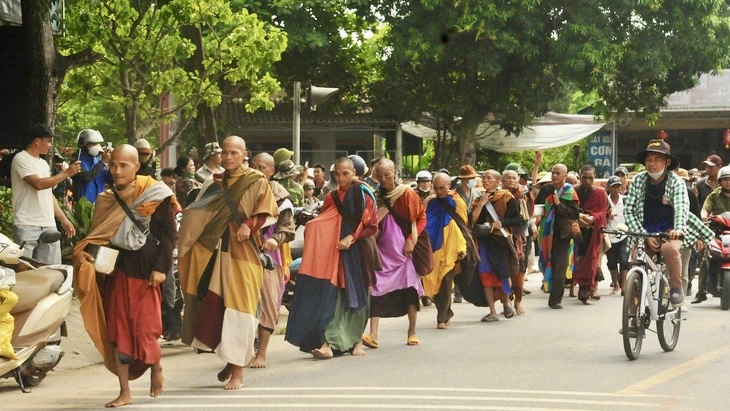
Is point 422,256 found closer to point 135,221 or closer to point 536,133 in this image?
point 135,221

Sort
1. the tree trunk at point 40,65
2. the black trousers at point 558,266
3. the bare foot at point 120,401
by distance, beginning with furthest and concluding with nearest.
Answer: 1. the black trousers at point 558,266
2. the tree trunk at point 40,65
3. the bare foot at point 120,401

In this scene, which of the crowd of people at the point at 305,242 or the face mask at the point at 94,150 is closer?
the crowd of people at the point at 305,242

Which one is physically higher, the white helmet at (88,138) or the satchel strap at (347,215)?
the white helmet at (88,138)

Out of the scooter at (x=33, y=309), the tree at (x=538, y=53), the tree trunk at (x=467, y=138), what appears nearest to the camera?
the scooter at (x=33, y=309)

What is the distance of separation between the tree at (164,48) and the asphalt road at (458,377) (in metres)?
5.96

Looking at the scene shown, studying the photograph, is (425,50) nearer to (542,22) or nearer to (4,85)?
(542,22)

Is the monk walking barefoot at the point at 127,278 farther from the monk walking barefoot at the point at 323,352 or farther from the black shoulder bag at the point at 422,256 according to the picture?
the black shoulder bag at the point at 422,256

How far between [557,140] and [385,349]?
26.2 meters

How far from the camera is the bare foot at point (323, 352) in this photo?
12.1 metres

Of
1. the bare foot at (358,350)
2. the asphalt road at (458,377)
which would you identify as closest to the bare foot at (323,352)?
the asphalt road at (458,377)

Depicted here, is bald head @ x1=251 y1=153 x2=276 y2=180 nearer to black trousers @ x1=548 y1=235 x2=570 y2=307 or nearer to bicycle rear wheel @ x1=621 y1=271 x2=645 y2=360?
bicycle rear wheel @ x1=621 y1=271 x2=645 y2=360

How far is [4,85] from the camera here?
15336 millimetres

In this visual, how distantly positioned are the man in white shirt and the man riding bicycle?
493 centimetres

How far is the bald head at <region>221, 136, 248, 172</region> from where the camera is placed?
10102 mm
